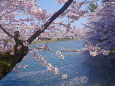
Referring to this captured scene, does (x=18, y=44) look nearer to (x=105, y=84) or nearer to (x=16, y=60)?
(x=16, y=60)

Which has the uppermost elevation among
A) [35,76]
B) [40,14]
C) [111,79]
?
[40,14]

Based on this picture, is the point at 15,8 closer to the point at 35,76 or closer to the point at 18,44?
the point at 18,44

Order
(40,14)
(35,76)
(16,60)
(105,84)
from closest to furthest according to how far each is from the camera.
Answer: (16,60) < (40,14) < (105,84) < (35,76)

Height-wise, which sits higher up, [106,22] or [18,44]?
[18,44]

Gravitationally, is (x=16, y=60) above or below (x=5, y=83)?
above

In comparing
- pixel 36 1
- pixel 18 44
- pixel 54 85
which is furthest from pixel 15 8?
pixel 54 85

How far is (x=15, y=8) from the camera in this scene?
4316 mm

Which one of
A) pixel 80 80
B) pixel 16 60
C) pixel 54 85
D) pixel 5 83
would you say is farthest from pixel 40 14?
pixel 5 83

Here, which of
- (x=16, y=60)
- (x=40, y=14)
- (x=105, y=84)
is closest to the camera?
(x=16, y=60)

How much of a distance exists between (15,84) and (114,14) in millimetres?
9188

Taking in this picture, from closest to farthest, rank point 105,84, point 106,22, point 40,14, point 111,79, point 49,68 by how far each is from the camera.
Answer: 1. point 49,68
2. point 40,14
3. point 105,84
4. point 111,79
5. point 106,22

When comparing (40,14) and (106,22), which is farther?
(106,22)

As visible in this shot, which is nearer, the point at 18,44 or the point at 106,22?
the point at 18,44

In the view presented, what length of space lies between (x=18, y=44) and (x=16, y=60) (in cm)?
33
